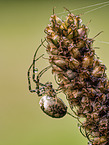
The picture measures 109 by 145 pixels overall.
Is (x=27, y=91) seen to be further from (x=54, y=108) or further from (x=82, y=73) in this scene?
(x=82, y=73)

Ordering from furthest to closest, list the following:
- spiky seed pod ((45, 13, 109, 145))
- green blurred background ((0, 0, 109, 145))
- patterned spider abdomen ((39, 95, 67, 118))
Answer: green blurred background ((0, 0, 109, 145))
patterned spider abdomen ((39, 95, 67, 118))
spiky seed pod ((45, 13, 109, 145))

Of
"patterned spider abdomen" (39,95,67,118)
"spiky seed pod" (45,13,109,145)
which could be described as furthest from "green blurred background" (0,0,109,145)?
"spiky seed pod" (45,13,109,145)

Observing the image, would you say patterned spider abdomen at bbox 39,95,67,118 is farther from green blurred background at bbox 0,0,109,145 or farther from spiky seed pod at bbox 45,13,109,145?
green blurred background at bbox 0,0,109,145

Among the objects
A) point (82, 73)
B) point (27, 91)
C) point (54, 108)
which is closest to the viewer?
point (82, 73)

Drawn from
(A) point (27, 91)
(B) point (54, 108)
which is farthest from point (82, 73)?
(A) point (27, 91)

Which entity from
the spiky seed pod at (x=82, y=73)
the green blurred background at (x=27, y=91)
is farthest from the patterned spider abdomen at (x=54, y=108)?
the green blurred background at (x=27, y=91)

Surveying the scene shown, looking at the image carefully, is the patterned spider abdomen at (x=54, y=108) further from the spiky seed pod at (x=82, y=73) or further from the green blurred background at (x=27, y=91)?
the green blurred background at (x=27, y=91)

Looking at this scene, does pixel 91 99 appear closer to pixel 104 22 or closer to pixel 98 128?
pixel 98 128
